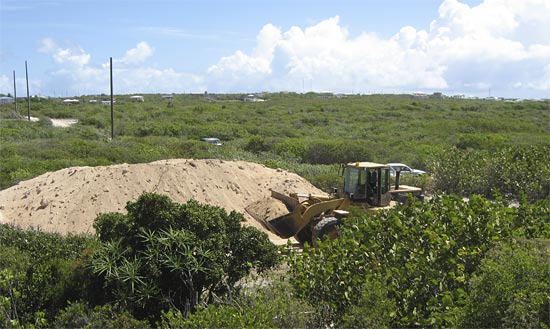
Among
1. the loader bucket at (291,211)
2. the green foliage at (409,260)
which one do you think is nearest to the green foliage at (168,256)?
the green foliage at (409,260)

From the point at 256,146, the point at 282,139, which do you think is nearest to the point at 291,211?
the point at 256,146

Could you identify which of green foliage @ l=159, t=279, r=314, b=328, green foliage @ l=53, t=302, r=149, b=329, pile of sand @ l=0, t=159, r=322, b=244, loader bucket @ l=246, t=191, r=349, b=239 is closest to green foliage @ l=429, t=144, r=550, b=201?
pile of sand @ l=0, t=159, r=322, b=244

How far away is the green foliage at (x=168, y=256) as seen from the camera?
9.36 meters

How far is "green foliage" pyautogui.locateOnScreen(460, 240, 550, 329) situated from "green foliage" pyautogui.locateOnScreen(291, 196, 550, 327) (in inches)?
9.9

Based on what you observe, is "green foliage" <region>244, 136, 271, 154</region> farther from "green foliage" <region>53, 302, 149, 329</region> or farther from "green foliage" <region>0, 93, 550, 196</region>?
"green foliage" <region>53, 302, 149, 329</region>

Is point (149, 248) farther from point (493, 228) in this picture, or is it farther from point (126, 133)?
point (126, 133)

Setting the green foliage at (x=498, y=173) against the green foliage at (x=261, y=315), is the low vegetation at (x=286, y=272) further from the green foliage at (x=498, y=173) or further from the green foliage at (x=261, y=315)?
the green foliage at (x=498, y=173)

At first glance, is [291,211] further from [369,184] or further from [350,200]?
[369,184]

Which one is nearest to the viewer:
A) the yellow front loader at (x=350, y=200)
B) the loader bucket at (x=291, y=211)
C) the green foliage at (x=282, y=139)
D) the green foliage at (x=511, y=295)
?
the green foliage at (x=511, y=295)

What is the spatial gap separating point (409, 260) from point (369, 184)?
656 cm

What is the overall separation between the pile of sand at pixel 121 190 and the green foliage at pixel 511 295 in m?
8.86

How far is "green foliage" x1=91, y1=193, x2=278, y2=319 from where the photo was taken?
9359 mm

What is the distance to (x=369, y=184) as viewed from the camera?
1558 cm

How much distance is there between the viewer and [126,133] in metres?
44.3
